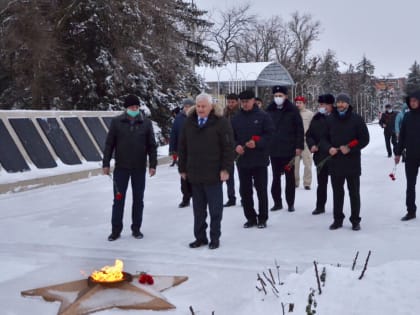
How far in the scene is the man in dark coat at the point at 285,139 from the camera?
27.2ft

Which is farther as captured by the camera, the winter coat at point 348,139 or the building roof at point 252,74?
the building roof at point 252,74

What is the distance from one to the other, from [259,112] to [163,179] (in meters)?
5.62

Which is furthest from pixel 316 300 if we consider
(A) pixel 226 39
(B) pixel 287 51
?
(B) pixel 287 51

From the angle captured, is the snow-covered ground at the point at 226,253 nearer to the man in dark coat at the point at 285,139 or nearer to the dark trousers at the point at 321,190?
the dark trousers at the point at 321,190

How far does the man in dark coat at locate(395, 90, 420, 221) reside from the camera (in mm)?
7383

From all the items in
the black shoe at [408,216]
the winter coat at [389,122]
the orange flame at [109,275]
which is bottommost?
the black shoe at [408,216]

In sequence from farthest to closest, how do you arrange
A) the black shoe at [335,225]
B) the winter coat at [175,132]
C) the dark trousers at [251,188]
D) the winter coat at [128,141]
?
the winter coat at [175,132], the dark trousers at [251,188], the black shoe at [335,225], the winter coat at [128,141]

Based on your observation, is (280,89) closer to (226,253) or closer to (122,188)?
(122,188)

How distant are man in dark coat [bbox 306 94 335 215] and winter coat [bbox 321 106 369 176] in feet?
2.71

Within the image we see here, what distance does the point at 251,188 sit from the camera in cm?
724

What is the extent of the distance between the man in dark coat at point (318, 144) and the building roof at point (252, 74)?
20894 mm

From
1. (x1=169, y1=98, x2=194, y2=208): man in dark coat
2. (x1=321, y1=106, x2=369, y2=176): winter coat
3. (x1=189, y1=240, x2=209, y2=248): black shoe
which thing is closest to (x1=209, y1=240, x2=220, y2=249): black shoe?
(x1=189, y1=240, x2=209, y2=248): black shoe

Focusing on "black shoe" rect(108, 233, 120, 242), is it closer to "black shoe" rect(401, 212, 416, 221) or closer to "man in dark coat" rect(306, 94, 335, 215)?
"man in dark coat" rect(306, 94, 335, 215)

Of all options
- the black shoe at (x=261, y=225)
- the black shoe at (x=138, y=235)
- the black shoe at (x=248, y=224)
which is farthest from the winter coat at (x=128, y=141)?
the black shoe at (x=261, y=225)
